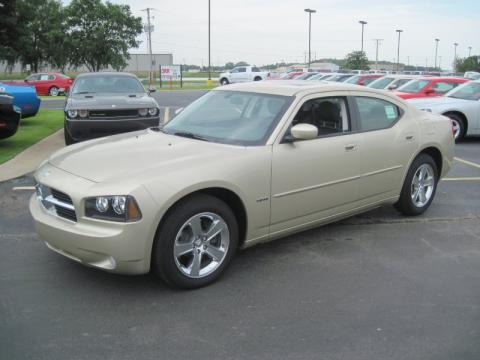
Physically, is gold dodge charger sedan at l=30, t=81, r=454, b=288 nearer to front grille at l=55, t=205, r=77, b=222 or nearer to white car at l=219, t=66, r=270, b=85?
front grille at l=55, t=205, r=77, b=222

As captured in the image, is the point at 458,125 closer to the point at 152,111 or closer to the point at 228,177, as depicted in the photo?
the point at 152,111

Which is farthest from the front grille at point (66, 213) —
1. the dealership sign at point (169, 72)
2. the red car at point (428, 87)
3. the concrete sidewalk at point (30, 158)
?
the dealership sign at point (169, 72)

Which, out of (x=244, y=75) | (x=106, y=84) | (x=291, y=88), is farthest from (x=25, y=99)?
(x=244, y=75)

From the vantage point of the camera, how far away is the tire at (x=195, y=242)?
3.86 meters

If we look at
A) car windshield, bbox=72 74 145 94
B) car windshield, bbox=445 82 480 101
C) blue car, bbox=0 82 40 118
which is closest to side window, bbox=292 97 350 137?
car windshield, bbox=72 74 145 94

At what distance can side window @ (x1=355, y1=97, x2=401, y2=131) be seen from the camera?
5347 mm

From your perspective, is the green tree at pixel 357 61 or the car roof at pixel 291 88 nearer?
the car roof at pixel 291 88

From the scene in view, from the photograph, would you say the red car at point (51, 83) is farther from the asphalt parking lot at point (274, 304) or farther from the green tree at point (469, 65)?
the green tree at point (469, 65)

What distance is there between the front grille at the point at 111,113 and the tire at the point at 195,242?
6.25m

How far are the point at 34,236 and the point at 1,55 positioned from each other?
4192 centimetres

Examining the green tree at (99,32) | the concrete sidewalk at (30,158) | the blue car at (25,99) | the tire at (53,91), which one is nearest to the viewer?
the concrete sidewalk at (30,158)

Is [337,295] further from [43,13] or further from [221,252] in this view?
[43,13]

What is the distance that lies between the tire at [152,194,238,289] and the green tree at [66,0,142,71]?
46919mm

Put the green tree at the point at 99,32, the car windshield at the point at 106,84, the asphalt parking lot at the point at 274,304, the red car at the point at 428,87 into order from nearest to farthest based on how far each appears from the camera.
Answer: the asphalt parking lot at the point at 274,304
the car windshield at the point at 106,84
the red car at the point at 428,87
the green tree at the point at 99,32
